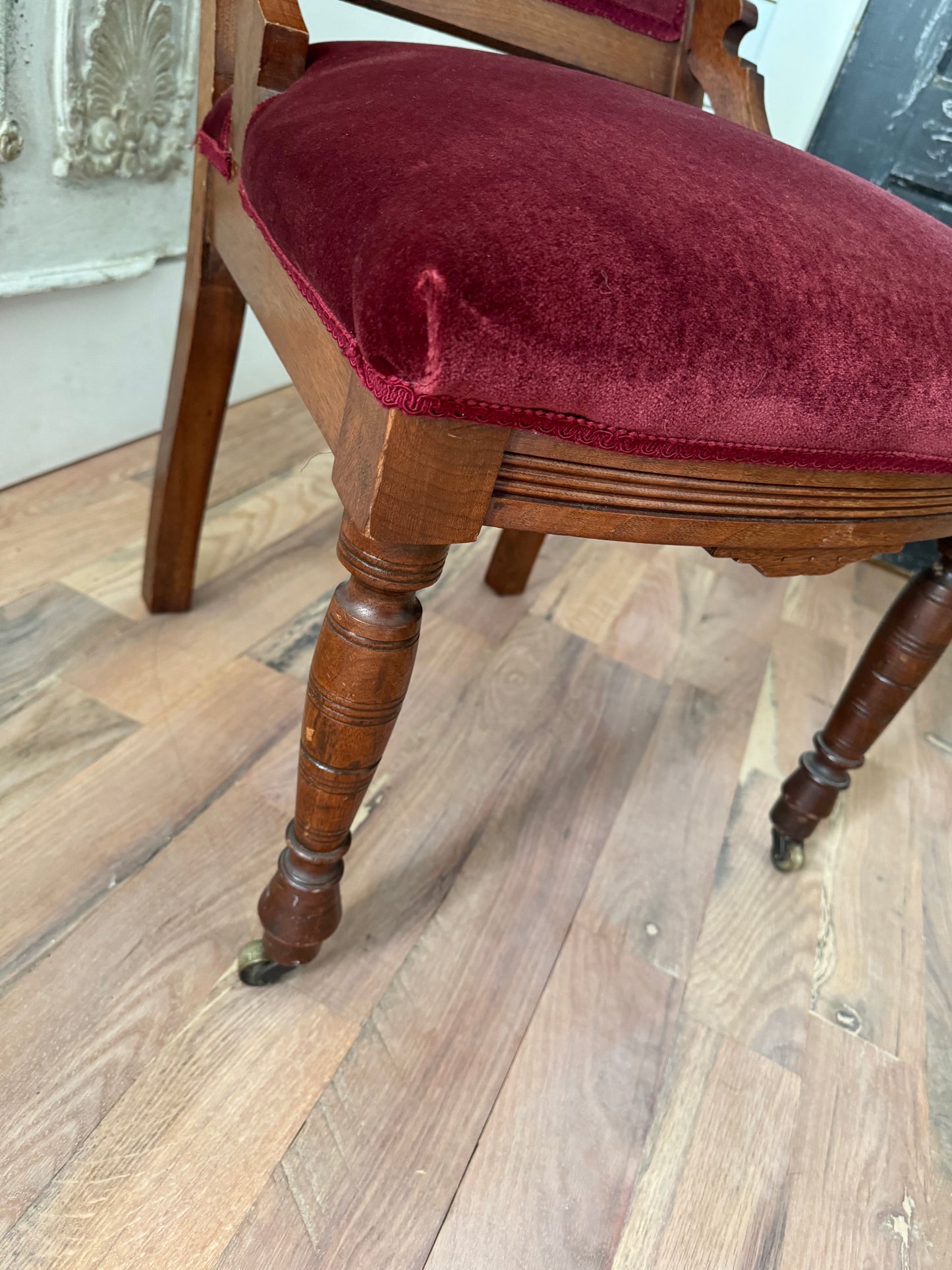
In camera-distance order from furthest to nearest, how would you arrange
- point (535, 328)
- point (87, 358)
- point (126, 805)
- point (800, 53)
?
point (800, 53)
point (87, 358)
point (126, 805)
point (535, 328)

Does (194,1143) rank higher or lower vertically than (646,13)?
lower

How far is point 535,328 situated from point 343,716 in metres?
0.22

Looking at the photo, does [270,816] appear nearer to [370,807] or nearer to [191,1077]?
[370,807]

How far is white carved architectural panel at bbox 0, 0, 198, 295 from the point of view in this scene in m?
0.80

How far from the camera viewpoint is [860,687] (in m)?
0.74

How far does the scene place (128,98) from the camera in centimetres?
90

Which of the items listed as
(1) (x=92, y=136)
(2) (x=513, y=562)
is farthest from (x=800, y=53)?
→ (1) (x=92, y=136)

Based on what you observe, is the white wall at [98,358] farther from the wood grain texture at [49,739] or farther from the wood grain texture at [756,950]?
the wood grain texture at [756,950]

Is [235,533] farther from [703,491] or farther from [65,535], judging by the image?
[703,491]

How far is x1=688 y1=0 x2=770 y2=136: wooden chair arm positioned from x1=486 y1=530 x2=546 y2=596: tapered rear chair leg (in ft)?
1.45

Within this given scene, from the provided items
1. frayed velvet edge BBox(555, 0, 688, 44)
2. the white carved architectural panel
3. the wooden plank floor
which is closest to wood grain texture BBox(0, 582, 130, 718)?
the wooden plank floor

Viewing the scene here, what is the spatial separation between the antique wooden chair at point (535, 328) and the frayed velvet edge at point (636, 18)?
169 millimetres

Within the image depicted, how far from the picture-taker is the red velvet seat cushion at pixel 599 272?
328 mm

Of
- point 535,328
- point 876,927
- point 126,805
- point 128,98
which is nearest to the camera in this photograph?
point 535,328
